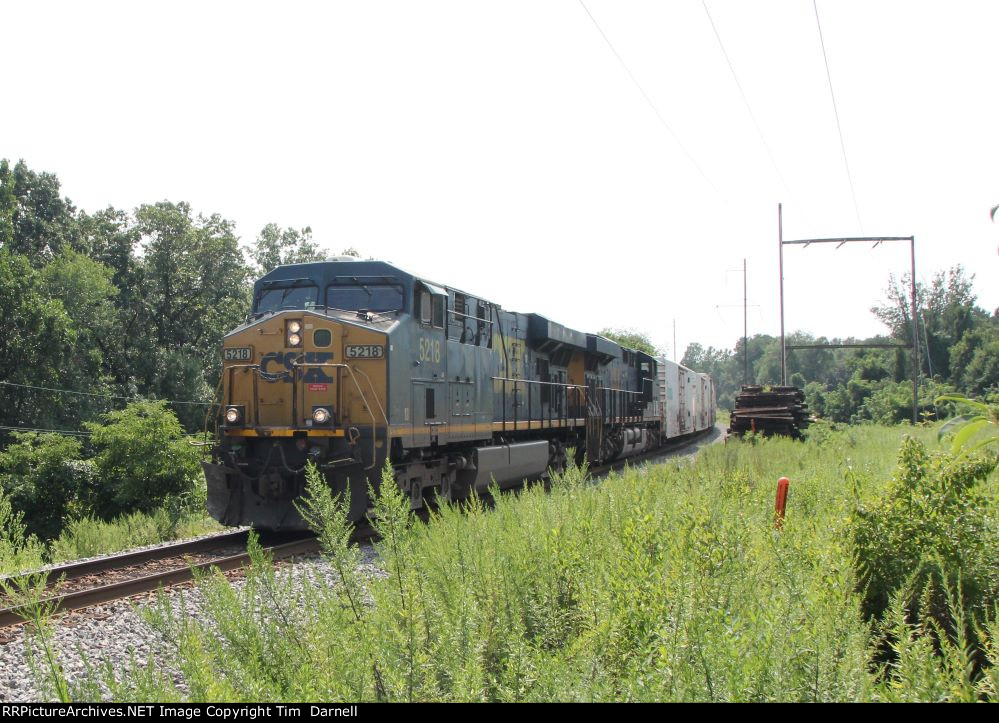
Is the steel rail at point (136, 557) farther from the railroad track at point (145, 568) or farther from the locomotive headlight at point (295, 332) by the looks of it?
the locomotive headlight at point (295, 332)

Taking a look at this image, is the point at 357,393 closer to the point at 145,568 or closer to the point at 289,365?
the point at 289,365

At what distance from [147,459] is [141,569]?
684 inches

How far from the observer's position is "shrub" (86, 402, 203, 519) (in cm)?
2438

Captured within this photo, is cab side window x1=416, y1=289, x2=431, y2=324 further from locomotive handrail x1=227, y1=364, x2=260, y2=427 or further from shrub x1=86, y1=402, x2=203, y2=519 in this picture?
shrub x1=86, y1=402, x2=203, y2=519

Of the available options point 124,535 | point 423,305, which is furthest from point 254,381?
point 124,535

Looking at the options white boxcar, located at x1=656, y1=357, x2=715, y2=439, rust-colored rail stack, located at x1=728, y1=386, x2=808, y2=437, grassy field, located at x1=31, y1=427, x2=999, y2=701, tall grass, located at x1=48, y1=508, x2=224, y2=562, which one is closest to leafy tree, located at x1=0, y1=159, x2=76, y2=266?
white boxcar, located at x1=656, y1=357, x2=715, y2=439

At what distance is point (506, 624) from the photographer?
13.9ft

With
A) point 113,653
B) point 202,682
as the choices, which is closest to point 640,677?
point 202,682

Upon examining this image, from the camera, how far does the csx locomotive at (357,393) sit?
9.87 m

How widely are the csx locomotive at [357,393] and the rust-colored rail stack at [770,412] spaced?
1316cm

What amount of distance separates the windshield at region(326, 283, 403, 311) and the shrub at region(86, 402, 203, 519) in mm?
15676

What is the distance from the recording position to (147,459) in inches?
960
